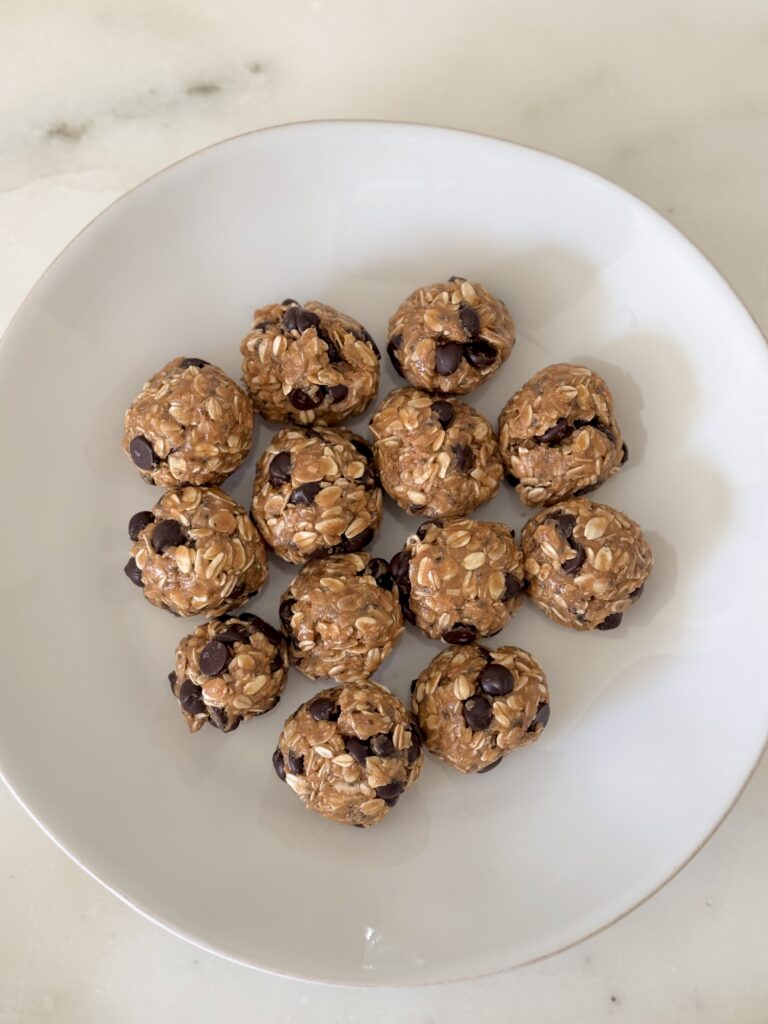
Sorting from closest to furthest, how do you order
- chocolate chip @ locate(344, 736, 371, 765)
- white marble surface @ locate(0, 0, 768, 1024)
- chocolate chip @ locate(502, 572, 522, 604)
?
chocolate chip @ locate(344, 736, 371, 765) → chocolate chip @ locate(502, 572, 522, 604) → white marble surface @ locate(0, 0, 768, 1024)

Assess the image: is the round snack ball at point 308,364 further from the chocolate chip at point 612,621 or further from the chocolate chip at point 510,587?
the chocolate chip at point 612,621

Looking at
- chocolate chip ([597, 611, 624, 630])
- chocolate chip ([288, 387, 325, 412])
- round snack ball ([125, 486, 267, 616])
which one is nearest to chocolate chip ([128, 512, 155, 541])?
round snack ball ([125, 486, 267, 616])

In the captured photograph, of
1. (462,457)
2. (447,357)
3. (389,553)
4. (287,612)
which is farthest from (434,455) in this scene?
(287,612)

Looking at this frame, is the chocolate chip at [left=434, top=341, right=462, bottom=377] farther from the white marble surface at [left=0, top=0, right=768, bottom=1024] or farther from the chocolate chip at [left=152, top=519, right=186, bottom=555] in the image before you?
the white marble surface at [left=0, top=0, right=768, bottom=1024]

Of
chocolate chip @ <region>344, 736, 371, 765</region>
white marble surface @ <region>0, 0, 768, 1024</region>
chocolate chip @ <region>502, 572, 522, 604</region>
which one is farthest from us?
white marble surface @ <region>0, 0, 768, 1024</region>

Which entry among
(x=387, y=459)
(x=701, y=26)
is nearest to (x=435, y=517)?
(x=387, y=459)

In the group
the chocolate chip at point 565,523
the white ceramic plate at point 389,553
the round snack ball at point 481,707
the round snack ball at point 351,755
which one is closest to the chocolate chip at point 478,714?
the round snack ball at point 481,707
